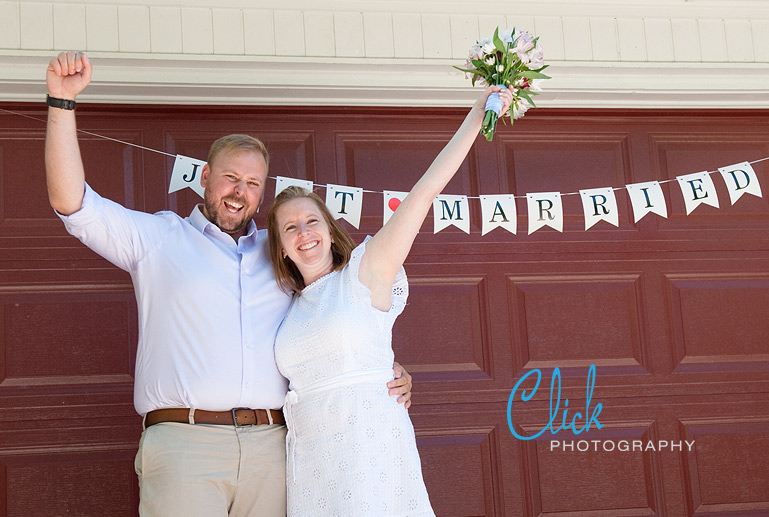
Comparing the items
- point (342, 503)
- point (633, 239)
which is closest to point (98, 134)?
point (342, 503)

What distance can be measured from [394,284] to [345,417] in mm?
464

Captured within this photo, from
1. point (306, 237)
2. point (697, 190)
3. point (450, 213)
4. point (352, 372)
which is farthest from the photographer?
point (697, 190)

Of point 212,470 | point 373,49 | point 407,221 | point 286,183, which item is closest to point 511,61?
point 407,221

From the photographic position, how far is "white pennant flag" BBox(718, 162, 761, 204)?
3857 millimetres

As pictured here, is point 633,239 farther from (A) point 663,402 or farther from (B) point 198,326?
(B) point 198,326

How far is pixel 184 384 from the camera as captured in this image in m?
2.56

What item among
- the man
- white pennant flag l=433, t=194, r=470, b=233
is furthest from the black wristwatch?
white pennant flag l=433, t=194, r=470, b=233

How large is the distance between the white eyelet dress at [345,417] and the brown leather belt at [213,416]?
74 millimetres

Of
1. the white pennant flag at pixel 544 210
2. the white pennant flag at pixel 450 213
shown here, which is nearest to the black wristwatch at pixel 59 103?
the white pennant flag at pixel 450 213

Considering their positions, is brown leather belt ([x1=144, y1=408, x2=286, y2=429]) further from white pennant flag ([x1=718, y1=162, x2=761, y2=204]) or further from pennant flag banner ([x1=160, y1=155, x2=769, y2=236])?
white pennant flag ([x1=718, y1=162, x2=761, y2=204])

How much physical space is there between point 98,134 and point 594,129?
85.7 inches

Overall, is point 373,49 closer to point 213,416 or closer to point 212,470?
point 213,416

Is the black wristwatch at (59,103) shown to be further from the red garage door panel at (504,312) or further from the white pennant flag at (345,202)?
the white pennant flag at (345,202)
